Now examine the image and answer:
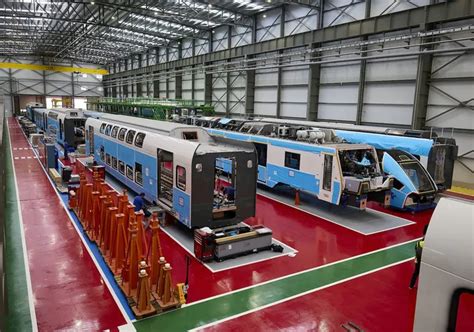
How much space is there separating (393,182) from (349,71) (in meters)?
10.7

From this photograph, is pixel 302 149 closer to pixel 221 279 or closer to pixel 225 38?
pixel 221 279

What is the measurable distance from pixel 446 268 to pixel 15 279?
771 centimetres

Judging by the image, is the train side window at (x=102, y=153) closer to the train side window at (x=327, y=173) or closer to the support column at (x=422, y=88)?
the train side window at (x=327, y=173)

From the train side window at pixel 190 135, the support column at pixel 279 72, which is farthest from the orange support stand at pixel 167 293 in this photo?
the support column at pixel 279 72

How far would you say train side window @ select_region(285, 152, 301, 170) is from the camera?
12.8 metres

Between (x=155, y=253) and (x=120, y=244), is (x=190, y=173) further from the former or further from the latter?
(x=155, y=253)

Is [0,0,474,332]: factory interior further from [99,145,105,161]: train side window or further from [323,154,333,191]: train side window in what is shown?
[99,145,105,161]: train side window

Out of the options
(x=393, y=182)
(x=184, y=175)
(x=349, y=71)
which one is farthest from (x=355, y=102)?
(x=184, y=175)

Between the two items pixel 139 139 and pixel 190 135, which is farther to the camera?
pixel 139 139

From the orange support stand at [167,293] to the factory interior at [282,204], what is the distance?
0.02 meters

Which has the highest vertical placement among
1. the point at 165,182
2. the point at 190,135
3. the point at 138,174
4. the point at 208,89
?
the point at 208,89

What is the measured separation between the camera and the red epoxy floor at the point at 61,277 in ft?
19.9

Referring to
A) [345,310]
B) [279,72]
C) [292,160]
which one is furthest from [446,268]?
[279,72]

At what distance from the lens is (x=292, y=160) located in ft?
43.0
